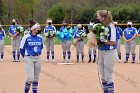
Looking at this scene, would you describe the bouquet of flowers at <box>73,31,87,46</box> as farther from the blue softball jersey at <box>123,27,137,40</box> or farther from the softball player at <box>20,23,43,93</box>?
the softball player at <box>20,23,43,93</box>

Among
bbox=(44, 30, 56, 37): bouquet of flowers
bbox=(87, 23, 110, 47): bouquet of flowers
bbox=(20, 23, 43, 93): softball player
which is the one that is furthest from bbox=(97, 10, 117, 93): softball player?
bbox=(44, 30, 56, 37): bouquet of flowers

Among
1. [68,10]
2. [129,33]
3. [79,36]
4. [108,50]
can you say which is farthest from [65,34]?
[68,10]

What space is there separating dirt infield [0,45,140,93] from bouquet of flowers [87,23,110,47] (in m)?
2.24

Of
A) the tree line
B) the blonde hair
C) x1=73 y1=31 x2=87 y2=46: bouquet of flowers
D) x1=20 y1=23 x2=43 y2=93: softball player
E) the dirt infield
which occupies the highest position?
the tree line

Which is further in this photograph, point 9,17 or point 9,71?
point 9,17

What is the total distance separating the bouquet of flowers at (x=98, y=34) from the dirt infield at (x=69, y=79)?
2.24m

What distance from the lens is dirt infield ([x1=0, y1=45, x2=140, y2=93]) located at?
36.9 feet

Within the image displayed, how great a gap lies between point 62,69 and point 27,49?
6484 mm

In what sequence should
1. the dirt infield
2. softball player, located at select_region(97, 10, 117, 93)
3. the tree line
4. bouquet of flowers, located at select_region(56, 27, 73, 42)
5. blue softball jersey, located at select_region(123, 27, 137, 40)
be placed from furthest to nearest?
1. the tree line
2. blue softball jersey, located at select_region(123, 27, 137, 40)
3. bouquet of flowers, located at select_region(56, 27, 73, 42)
4. the dirt infield
5. softball player, located at select_region(97, 10, 117, 93)

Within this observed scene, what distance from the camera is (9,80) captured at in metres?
13.1

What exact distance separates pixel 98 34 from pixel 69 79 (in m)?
4.59

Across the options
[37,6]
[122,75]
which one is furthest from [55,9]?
[122,75]

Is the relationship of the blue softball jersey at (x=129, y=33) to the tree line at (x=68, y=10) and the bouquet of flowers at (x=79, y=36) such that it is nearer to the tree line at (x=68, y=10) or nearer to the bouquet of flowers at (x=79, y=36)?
the bouquet of flowers at (x=79, y=36)

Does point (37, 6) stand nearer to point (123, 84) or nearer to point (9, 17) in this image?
point (9, 17)
